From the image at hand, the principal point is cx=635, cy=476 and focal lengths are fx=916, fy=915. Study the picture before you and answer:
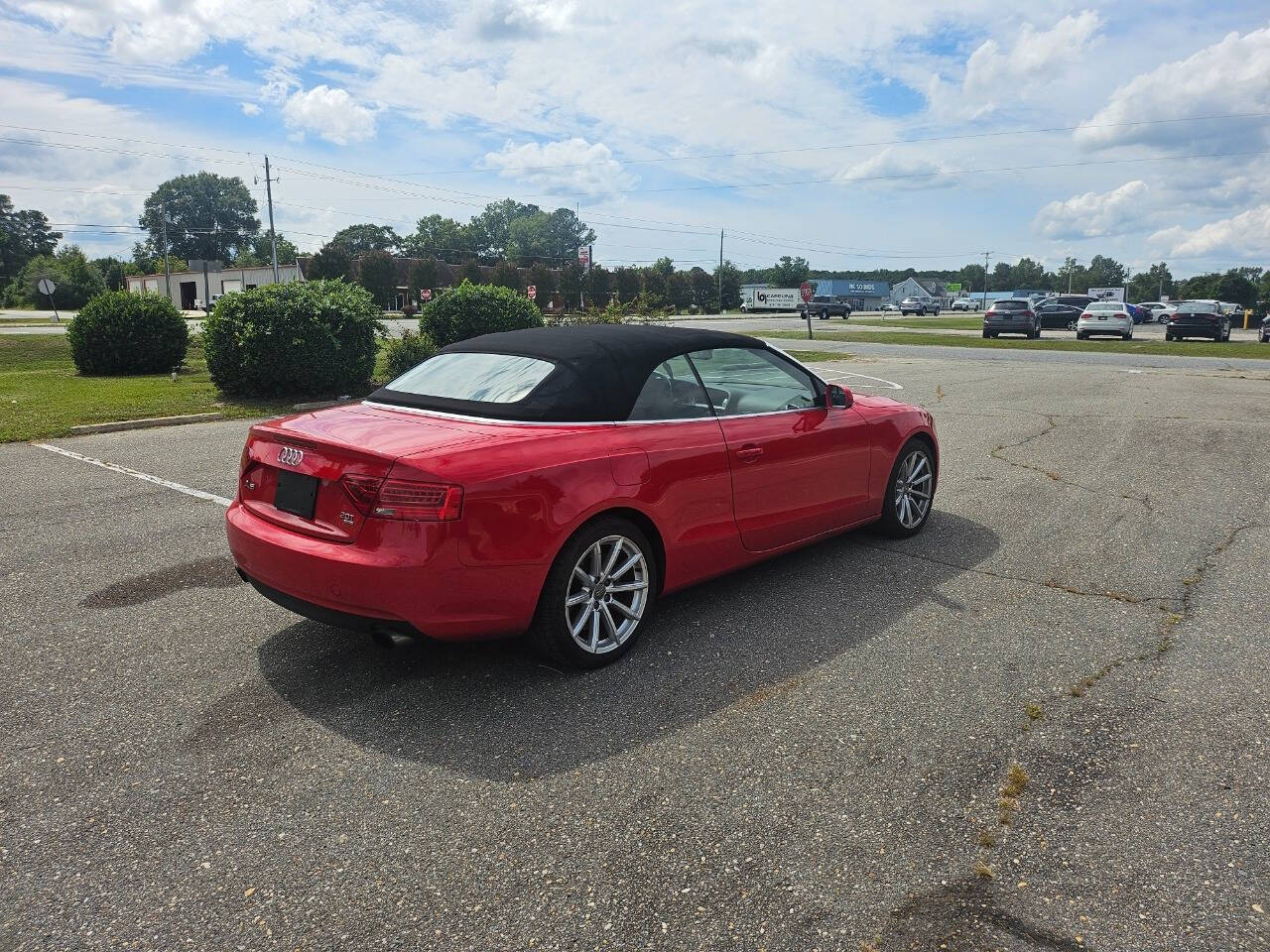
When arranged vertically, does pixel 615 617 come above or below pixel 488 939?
above

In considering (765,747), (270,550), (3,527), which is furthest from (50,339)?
(765,747)

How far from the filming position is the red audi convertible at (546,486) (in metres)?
3.53

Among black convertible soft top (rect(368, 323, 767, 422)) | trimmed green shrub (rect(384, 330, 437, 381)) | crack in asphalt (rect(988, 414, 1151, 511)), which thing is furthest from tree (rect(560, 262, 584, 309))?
black convertible soft top (rect(368, 323, 767, 422))

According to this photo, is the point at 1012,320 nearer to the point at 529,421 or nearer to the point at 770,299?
the point at 529,421

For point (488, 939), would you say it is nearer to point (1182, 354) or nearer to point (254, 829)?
point (254, 829)

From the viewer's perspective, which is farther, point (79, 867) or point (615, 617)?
point (615, 617)

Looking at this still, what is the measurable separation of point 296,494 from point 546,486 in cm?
108

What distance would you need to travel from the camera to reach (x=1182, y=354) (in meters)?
26.2

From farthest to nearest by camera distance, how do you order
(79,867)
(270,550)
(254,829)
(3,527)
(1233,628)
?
(3,527) → (1233,628) → (270,550) → (254,829) → (79,867)

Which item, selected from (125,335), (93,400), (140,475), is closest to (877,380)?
(140,475)

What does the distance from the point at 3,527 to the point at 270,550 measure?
3.91 m

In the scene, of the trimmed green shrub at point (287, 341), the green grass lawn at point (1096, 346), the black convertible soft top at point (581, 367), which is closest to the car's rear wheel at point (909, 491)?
the black convertible soft top at point (581, 367)

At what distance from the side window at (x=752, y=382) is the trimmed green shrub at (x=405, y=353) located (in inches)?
445

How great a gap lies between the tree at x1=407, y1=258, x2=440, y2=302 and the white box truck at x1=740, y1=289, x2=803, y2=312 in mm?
31732
